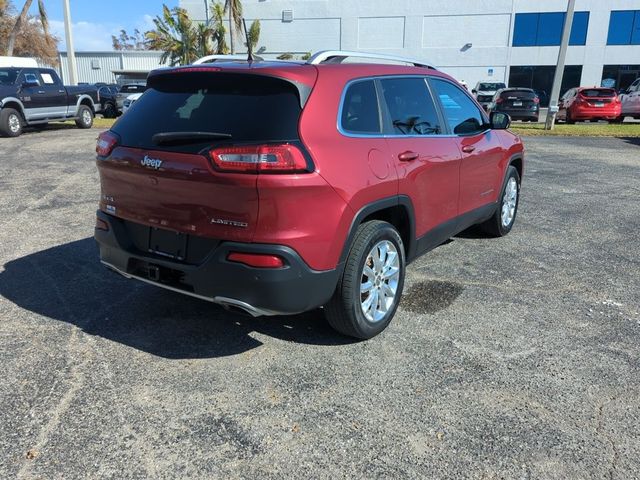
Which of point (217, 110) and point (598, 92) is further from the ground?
point (217, 110)

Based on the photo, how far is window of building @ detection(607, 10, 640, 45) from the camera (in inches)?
1420

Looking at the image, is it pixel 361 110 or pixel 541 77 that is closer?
pixel 361 110

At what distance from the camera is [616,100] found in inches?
798

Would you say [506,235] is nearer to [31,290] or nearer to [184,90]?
[184,90]

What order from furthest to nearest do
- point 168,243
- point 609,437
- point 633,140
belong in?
point 633,140 < point 168,243 < point 609,437

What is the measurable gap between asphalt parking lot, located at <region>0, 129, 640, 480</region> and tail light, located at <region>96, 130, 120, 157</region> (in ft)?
3.95

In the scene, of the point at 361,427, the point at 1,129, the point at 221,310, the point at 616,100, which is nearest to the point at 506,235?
the point at 221,310

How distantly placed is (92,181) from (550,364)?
772cm

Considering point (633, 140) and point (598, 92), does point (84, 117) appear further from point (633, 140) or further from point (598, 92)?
point (598, 92)

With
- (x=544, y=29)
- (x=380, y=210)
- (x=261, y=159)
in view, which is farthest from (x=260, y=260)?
(x=544, y=29)

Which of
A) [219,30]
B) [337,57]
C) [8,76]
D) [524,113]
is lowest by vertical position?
[524,113]

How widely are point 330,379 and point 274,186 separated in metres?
1.19

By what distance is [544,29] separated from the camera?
122 feet

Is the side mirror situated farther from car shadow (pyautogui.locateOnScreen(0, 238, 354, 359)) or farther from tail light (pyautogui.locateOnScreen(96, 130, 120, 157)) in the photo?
tail light (pyautogui.locateOnScreen(96, 130, 120, 157))
